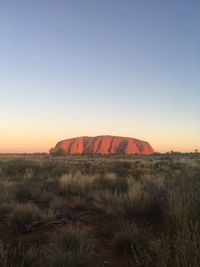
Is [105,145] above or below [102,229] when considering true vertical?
above

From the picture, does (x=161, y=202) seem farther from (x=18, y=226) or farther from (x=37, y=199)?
(x=37, y=199)

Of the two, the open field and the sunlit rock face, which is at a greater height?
the sunlit rock face

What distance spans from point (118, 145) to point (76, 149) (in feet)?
73.8

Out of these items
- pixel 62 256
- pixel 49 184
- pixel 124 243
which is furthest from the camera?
pixel 49 184

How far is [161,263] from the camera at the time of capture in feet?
10.8

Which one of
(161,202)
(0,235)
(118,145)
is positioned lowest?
(0,235)

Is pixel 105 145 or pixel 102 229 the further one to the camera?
pixel 105 145

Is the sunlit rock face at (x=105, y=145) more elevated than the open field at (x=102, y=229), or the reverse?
the sunlit rock face at (x=105, y=145)

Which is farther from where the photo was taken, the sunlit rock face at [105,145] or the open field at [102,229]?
the sunlit rock face at [105,145]

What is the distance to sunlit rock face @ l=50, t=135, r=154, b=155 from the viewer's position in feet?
495

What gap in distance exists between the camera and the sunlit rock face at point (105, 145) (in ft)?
495

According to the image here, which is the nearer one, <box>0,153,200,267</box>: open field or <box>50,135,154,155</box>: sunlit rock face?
<box>0,153,200,267</box>: open field

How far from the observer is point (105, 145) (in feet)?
516

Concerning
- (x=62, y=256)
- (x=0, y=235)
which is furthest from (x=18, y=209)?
(x=62, y=256)
